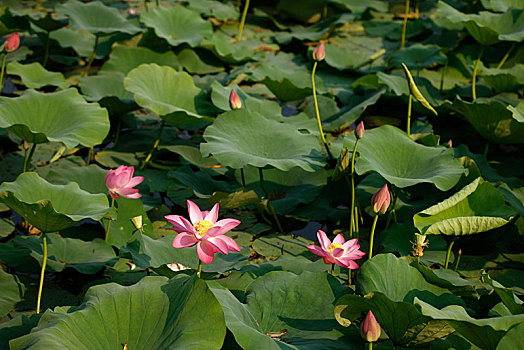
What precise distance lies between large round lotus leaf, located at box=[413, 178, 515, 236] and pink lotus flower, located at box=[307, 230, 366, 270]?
1.23 ft

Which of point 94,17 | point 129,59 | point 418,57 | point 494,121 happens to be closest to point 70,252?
point 129,59

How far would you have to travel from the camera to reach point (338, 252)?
Answer: 172 cm

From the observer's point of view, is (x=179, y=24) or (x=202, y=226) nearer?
(x=202, y=226)

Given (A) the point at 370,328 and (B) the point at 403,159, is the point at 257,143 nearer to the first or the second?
(B) the point at 403,159

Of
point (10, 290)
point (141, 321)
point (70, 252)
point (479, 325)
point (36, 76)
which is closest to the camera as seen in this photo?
point (479, 325)

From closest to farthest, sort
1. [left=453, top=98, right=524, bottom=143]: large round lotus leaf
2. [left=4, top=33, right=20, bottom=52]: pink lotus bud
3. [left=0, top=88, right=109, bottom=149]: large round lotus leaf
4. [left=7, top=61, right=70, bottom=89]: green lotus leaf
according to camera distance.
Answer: [left=0, top=88, right=109, bottom=149]: large round lotus leaf, [left=453, top=98, right=524, bottom=143]: large round lotus leaf, [left=4, top=33, right=20, bottom=52]: pink lotus bud, [left=7, top=61, right=70, bottom=89]: green lotus leaf

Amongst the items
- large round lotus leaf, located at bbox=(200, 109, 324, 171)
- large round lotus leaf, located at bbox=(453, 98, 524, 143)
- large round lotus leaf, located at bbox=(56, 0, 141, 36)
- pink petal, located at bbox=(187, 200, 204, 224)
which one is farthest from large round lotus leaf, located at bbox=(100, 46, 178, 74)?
pink petal, located at bbox=(187, 200, 204, 224)

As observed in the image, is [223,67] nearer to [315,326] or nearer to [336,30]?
[336,30]

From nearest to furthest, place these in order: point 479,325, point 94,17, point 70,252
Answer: point 479,325, point 70,252, point 94,17

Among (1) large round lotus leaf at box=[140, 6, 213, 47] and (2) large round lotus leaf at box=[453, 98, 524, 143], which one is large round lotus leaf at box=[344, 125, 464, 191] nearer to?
(2) large round lotus leaf at box=[453, 98, 524, 143]

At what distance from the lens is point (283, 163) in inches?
91.2

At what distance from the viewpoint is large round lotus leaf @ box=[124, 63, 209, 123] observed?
9.87 feet

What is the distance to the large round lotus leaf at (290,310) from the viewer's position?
1.55m

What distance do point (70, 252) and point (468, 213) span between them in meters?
1.56
